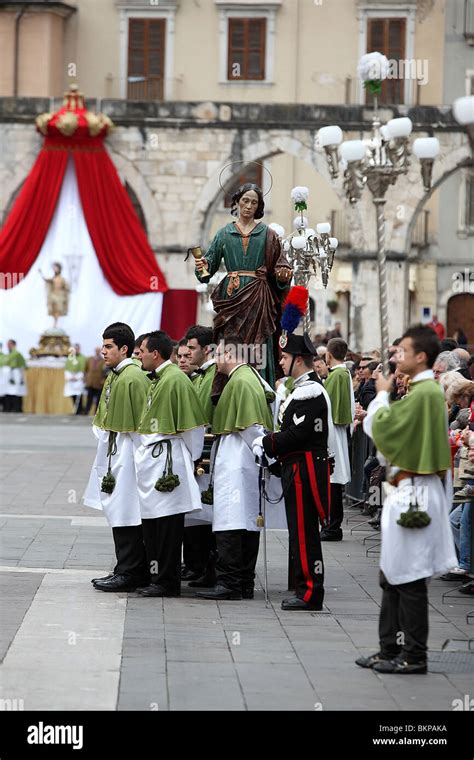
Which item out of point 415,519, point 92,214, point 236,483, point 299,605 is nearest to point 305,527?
point 299,605

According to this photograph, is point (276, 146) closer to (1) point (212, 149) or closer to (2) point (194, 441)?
(1) point (212, 149)

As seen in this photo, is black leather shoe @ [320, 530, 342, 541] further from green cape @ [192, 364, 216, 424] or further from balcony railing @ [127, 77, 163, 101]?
balcony railing @ [127, 77, 163, 101]

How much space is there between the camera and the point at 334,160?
17125mm

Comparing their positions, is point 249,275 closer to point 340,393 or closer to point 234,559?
point 234,559

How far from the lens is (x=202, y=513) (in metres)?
10.8

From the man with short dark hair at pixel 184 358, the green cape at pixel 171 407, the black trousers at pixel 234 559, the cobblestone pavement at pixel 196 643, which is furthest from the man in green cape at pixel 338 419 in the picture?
the green cape at pixel 171 407

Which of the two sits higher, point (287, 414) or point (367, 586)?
point (287, 414)

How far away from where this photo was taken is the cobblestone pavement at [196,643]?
7238 millimetres

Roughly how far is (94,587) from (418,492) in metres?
3.29

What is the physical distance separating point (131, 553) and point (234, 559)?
28.9 inches

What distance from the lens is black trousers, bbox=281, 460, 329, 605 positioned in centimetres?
985

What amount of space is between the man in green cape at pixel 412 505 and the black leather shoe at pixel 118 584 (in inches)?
109
